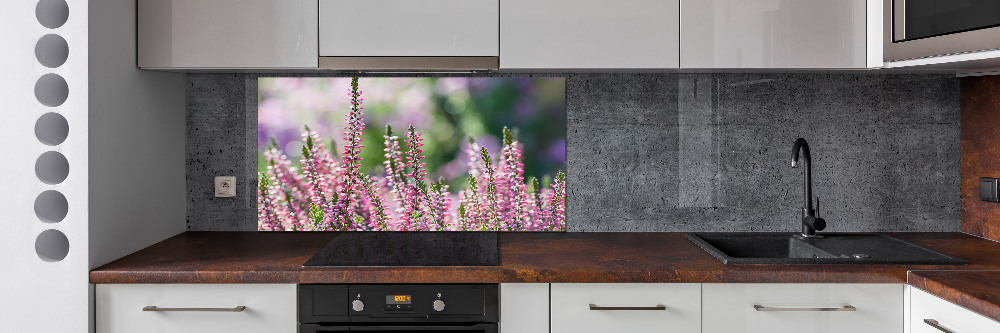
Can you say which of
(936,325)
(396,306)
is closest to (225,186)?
(396,306)

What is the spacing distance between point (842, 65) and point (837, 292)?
2.30 ft

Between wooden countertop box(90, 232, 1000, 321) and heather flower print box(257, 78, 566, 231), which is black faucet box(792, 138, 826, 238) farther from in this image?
heather flower print box(257, 78, 566, 231)

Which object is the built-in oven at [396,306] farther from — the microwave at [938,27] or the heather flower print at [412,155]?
the microwave at [938,27]

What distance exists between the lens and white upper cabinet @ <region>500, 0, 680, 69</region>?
2.07 meters

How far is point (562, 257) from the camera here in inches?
77.2

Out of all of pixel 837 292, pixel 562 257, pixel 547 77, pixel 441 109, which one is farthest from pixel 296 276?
pixel 837 292

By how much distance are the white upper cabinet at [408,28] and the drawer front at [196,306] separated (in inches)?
28.6
